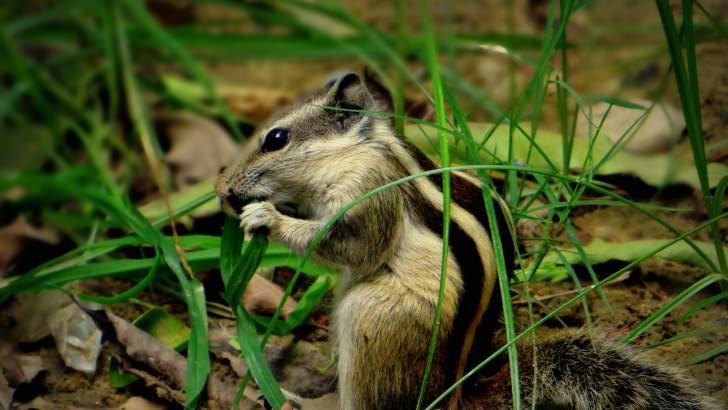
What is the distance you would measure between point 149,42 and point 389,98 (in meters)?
2.86

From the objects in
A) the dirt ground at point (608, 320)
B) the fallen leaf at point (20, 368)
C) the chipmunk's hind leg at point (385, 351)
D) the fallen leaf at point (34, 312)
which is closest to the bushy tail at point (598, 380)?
the dirt ground at point (608, 320)

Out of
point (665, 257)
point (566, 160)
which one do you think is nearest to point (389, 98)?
point (566, 160)

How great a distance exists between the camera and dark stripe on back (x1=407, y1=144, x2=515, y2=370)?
280cm

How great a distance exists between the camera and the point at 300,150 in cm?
311

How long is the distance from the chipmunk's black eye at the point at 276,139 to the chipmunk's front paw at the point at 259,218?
27 centimetres

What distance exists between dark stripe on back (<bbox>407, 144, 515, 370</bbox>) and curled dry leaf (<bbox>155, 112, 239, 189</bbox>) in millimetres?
2624

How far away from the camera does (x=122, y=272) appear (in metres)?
3.47

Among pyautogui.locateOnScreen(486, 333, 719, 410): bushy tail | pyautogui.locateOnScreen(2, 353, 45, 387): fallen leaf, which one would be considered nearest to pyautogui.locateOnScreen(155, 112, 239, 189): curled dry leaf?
pyautogui.locateOnScreen(2, 353, 45, 387): fallen leaf

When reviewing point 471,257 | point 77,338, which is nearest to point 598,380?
point 471,257

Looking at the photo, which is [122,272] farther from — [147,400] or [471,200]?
[471,200]

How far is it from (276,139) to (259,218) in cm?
36

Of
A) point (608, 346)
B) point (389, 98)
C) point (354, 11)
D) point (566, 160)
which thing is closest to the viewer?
point (608, 346)

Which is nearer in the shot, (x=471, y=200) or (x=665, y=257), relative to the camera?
(x=471, y=200)

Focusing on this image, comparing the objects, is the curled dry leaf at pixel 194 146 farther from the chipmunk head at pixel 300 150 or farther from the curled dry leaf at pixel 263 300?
the chipmunk head at pixel 300 150
